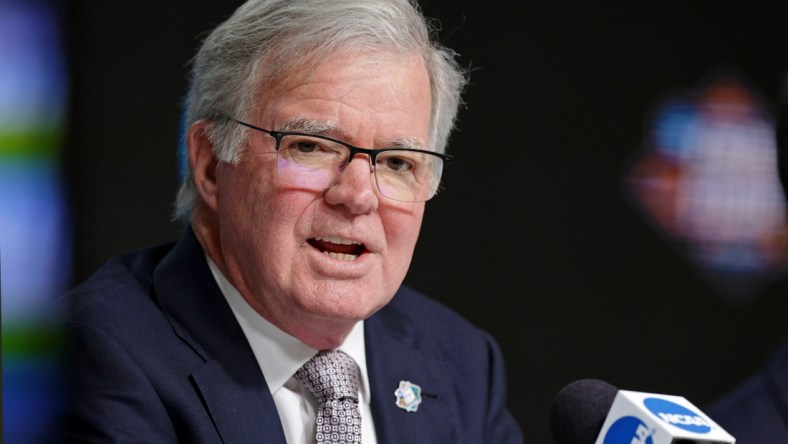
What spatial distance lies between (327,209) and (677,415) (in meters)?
0.91

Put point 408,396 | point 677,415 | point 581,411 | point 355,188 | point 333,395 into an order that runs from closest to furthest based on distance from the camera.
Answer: point 677,415 < point 581,411 < point 355,188 < point 333,395 < point 408,396

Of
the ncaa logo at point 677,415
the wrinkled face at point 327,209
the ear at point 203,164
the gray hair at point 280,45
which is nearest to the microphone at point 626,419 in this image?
the ncaa logo at point 677,415

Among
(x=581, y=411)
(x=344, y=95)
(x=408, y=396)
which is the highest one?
(x=344, y=95)

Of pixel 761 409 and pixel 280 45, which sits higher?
pixel 280 45

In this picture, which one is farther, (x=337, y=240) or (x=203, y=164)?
(x=203, y=164)

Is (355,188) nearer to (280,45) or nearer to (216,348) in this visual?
(280,45)

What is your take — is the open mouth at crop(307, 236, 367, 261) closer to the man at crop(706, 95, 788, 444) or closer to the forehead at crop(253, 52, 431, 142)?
the forehead at crop(253, 52, 431, 142)

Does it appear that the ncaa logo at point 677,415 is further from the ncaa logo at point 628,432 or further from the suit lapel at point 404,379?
the suit lapel at point 404,379

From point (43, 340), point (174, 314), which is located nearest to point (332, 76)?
point (174, 314)

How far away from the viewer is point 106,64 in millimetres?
2828

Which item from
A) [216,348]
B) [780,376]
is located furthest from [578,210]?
[216,348]

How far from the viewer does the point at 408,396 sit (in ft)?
7.50

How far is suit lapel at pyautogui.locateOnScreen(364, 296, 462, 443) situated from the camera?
2.21 meters

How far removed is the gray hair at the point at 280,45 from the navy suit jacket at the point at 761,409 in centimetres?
89
